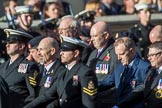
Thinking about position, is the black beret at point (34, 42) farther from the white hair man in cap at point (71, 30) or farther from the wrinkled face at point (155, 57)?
the wrinkled face at point (155, 57)

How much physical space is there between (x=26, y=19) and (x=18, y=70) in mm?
2269

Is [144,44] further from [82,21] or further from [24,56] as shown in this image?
[24,56]

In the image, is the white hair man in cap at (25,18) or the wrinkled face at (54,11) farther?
the wrinkled face at (54,11)

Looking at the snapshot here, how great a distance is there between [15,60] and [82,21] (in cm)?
238

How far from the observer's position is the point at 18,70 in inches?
574

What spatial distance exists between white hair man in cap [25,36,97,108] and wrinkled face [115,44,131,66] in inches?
19.9

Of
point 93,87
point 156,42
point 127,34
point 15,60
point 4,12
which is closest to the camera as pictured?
point 93,87

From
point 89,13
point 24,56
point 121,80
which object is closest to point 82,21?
Answer: point 89,13

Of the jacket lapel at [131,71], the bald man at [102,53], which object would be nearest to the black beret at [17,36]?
the bald man at [102,53]

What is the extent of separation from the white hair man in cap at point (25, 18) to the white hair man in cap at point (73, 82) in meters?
3.00

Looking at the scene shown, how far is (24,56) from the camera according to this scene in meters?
14.8

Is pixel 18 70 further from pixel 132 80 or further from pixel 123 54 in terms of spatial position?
pixel 132 80

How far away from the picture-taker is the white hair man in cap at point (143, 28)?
1644cm

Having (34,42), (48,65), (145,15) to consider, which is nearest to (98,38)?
(48,65)
